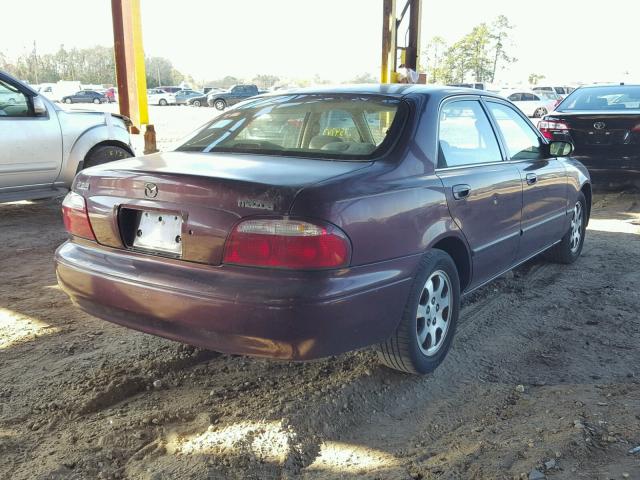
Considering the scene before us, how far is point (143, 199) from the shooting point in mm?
2744

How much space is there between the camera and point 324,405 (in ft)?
9.48

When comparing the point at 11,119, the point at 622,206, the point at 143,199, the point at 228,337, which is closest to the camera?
the point at 228,337

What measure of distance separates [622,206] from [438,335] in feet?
21.2

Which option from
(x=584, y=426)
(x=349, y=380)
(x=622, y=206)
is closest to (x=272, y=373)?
(x=349, y=380)

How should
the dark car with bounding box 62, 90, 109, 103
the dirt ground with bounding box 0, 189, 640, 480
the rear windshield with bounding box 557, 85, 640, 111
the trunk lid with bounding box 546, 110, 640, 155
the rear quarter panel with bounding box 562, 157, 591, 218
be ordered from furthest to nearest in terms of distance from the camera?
the dark car with bounding box 62, 90, 109, 103
the rear windshield with bounding box 557, 85, 640, 111
the trunk lid with bounding box 546, 110, 640, 155
the rear quarter panel with bounding box 562, 157, 591, 218
the dirt ground with bounding box 0, 189, 640, 480

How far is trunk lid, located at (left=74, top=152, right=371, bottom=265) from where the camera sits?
2.51 meters

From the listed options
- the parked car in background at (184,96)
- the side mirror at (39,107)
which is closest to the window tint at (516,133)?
the side mirror at (39,107)

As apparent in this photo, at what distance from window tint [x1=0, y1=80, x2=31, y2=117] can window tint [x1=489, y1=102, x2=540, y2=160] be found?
5166 millimetres

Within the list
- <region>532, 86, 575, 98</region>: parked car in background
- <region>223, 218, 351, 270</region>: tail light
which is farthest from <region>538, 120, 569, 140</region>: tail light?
<region>532, 86, 575, 98</region>: parked car in background

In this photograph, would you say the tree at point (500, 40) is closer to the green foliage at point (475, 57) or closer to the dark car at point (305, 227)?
the green foliage at point (475, 57)

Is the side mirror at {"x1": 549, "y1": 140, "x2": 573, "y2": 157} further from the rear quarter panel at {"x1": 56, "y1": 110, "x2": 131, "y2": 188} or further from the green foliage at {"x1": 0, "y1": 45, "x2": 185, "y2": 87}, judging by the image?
the green foliage at {"x1": 0, "y1": 45, "x2": 185, "y2": 87}

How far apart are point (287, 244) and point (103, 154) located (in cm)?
571

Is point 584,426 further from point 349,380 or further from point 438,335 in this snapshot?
point 349,380

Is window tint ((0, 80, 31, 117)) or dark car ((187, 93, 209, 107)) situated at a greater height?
window tint ((0, 80, 31, 117))
